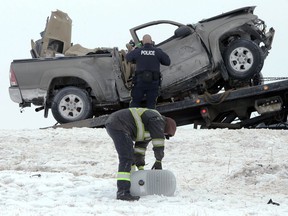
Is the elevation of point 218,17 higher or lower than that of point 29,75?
higher

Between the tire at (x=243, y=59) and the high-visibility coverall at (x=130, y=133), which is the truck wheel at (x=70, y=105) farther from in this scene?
the high-visibility coverall at (x=130, y=133)

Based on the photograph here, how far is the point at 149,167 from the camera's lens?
27.5 feet

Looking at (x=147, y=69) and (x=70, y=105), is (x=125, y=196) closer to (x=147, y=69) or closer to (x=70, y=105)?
(x=147, y=69)

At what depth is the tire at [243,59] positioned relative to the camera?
1110cm

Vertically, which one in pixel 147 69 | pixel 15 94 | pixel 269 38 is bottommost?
pixel 15 94

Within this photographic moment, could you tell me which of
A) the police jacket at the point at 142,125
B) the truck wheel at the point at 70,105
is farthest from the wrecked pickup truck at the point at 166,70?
the police jacket at the point at 142,125

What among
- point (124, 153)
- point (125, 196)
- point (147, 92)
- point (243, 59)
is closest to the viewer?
point (125, 196)

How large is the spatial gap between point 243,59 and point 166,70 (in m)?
1.44

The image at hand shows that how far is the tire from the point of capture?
36.4 feet

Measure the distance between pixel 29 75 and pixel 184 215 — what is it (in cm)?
754

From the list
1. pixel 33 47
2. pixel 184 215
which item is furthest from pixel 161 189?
pixel 33 47

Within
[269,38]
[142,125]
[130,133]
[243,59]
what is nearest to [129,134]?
[130,133]

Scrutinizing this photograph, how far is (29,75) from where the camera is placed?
39.3ft

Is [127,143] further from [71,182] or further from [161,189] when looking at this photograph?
[71,182]
